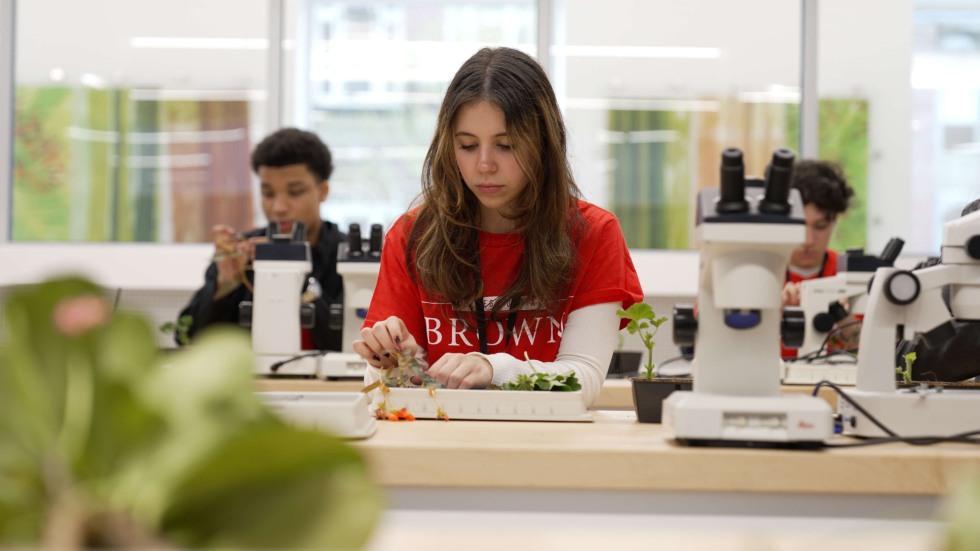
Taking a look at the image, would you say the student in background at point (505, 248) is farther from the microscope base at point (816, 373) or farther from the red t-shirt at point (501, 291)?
the microscope base at point (816, 373)

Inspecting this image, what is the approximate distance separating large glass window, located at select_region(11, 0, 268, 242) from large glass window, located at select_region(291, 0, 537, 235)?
12.0 inches

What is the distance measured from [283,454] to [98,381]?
88 mm

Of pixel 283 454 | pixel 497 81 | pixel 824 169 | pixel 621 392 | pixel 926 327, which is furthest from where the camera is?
pixel 824 169

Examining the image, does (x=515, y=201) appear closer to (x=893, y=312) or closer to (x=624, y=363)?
(x=893, y=312)

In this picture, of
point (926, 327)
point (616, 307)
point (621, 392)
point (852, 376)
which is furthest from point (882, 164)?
point (926, 327)

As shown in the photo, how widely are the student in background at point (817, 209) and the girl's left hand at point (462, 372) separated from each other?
1.93 m

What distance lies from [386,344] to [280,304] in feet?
3.39

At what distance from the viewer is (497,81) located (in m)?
1.98

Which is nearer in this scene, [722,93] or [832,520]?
[832,520]

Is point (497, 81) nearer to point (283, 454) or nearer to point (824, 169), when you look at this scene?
point (283, 454)

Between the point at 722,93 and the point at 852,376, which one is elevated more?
the point at 722,93

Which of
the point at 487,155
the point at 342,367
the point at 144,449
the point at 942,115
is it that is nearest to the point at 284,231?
the point at 342,367

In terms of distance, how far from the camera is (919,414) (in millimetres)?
1401

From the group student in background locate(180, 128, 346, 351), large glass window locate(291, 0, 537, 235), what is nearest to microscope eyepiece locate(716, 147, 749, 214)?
student in background locate(180, 128, 346, 351)
